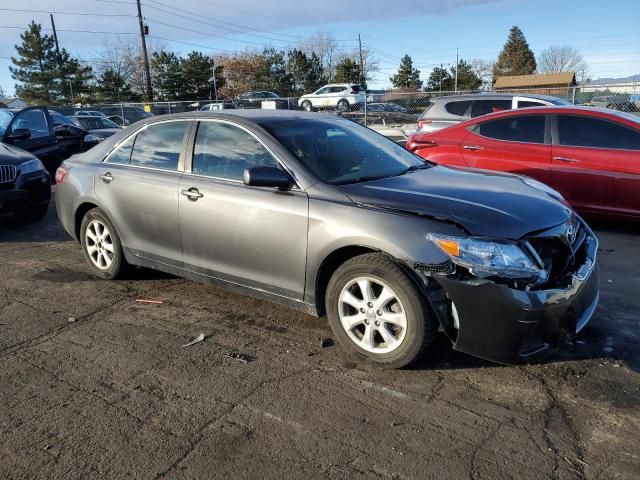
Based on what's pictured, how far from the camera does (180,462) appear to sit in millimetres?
2664

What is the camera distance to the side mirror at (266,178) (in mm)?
3762

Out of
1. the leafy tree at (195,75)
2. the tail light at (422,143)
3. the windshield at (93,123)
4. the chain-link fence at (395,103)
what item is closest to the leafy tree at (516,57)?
the leafy tree at (195,75)

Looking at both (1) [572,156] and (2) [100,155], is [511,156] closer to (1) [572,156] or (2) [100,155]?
(1) [572,156]

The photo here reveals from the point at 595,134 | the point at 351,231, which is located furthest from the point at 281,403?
the point at 595,134

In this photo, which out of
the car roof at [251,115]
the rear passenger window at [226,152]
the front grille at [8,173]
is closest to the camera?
the rear passenger window at [226,152]

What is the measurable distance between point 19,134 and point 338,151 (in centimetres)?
701

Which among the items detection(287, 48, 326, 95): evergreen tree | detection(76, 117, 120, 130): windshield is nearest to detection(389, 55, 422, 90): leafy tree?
detection(287, 48, 326, 95): evergreen tree

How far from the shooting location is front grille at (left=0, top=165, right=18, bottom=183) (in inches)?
291

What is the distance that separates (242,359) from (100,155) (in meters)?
2.78

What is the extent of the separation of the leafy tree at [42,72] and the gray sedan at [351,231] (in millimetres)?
52885

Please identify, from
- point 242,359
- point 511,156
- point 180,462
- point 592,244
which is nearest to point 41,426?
point 180,462

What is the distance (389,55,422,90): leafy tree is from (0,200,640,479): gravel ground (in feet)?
232

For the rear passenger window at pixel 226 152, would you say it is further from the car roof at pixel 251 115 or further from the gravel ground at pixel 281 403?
the gravel ground at pixel 281 403

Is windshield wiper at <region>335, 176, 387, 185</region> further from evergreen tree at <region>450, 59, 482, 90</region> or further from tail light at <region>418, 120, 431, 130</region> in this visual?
evergreen tree at <region>450, 59, 482, 90</region>
